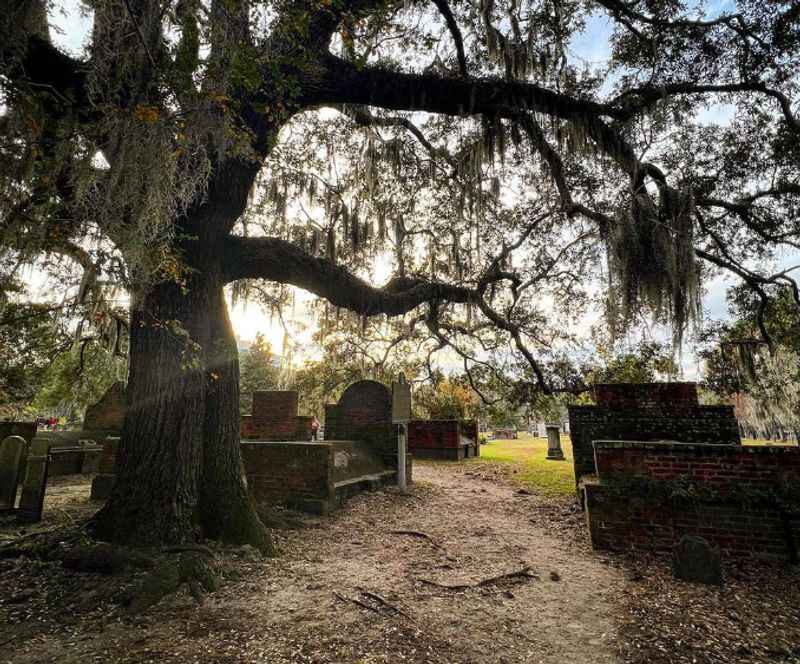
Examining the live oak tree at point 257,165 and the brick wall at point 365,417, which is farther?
the brick wall at point 365,417

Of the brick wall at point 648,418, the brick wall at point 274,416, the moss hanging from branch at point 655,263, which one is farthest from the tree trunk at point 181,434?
the brick wall at point 648,418

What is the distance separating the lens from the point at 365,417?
34.8ft

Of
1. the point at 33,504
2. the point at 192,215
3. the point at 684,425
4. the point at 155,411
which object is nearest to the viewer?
the point at 155,411

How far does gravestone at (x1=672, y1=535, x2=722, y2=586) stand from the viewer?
13.5 ft

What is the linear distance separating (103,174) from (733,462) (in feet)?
23.6

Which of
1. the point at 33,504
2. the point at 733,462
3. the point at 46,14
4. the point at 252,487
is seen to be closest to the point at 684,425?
the point at 733,462

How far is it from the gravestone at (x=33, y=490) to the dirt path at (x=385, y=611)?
3.50m

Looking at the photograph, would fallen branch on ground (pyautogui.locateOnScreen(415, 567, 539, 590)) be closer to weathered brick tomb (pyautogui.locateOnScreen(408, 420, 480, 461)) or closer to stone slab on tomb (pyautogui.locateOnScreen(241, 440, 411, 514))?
stone slab on tomb (pyautogui.locateOnScreen(241, 440, 411, 514))

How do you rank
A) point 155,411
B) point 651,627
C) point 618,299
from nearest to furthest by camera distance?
point 651,627
point 155,411
point 618,299

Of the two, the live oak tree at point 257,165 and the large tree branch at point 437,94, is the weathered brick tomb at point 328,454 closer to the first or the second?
the live oak tree at point 257,165

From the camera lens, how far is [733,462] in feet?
16.0

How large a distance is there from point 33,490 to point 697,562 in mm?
8423

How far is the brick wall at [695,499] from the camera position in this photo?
4.64 m

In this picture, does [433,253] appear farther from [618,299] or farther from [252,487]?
[252,487]
